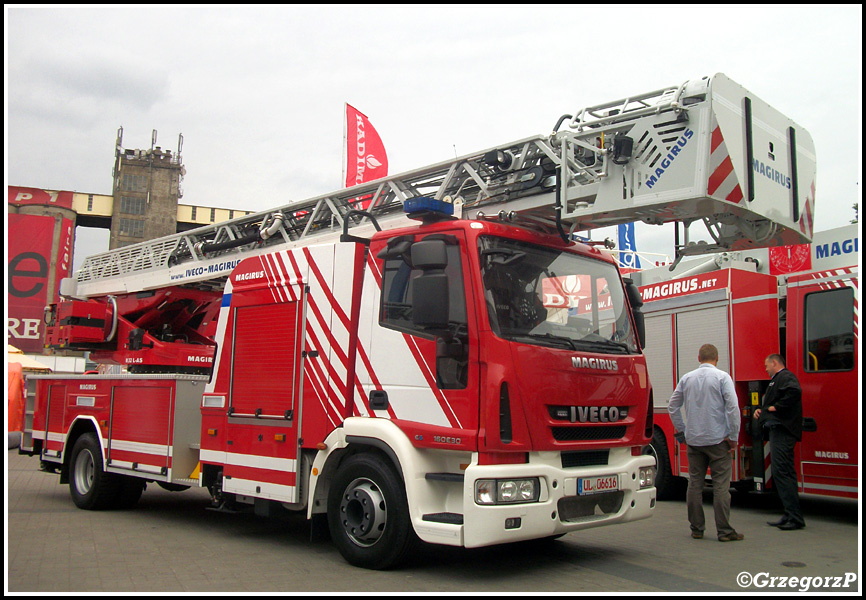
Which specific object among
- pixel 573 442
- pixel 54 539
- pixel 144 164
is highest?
pixel 144 164

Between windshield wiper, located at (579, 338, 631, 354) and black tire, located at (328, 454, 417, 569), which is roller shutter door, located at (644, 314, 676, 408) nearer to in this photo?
windshield wiper, located at (579, 338, 631, 354)

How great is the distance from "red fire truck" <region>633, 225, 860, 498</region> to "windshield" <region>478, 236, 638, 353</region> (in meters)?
3.06

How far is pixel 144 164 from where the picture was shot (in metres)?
74.9

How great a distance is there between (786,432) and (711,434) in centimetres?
103

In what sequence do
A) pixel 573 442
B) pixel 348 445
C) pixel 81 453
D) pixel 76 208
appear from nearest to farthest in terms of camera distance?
pixel 573 442, pixel 348 445, pixel 81 453, pixel 76 208

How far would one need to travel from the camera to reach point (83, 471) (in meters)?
9.42

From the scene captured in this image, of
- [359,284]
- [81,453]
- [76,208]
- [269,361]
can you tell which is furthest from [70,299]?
[76,208]

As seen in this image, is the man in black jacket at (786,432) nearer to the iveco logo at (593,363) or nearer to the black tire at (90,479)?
the iveco logo at (593,363)

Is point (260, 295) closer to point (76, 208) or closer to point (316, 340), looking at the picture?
point (316, 340)

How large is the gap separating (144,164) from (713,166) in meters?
77.2

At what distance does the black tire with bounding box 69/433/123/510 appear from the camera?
9.03 meters

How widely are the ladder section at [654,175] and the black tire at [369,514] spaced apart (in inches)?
84.6

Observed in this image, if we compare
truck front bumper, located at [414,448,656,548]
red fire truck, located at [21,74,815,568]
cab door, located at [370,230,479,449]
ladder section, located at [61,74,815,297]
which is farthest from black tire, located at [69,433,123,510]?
truck front bumper, located at [414,448,656,548]

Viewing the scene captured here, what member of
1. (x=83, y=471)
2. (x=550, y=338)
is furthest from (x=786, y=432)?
(x=83, y=471)
